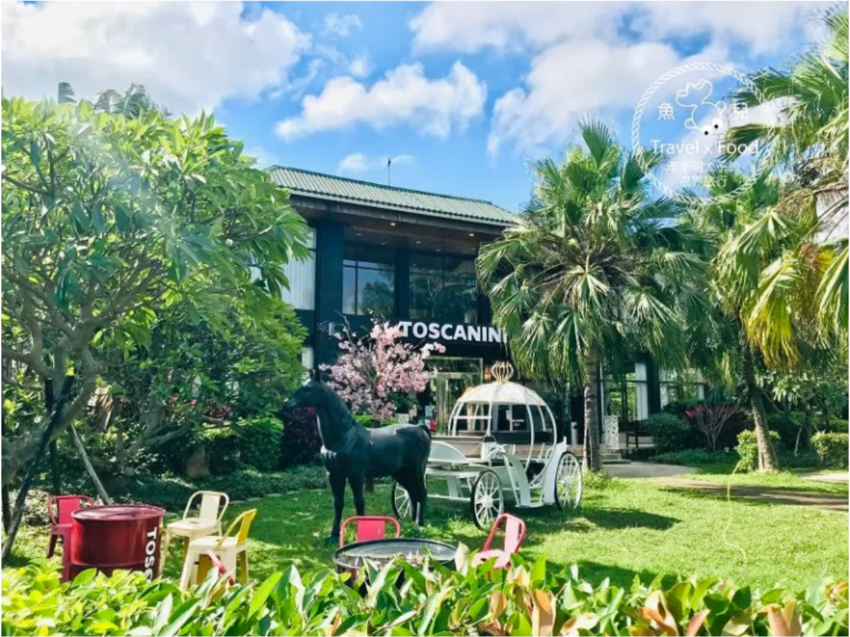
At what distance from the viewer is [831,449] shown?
14758 mm

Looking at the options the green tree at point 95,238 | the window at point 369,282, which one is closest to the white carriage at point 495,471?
the green tree at point 95,238

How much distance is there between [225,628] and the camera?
157 centimetres

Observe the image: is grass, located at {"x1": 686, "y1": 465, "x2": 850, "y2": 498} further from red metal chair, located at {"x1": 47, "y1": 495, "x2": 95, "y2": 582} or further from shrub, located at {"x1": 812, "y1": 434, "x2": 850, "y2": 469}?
red metal chair, located at {"x1": 47, "y1": 495, "x2": 95, "y2": 582}

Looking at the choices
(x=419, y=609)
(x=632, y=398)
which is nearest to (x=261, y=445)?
(x=419, y=609)

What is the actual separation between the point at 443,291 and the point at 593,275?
25.8ft

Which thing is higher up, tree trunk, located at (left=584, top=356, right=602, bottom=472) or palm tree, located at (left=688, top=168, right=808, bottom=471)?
palm tree, located at (left=688, top=168, right=808, bottom=471)

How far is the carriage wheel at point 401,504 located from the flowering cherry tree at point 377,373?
208 inches

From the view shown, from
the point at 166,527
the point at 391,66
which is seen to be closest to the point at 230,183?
the point at 391,66

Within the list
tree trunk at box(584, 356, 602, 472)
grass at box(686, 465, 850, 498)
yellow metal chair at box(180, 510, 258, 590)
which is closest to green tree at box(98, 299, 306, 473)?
yellow metal chair at box(180, 510, 258, 590)

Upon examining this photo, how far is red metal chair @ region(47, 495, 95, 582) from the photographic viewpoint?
8.30ft

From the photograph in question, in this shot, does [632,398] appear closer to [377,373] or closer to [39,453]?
[377,373]

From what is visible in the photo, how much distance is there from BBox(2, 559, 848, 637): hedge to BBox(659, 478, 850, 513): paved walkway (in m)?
8.83

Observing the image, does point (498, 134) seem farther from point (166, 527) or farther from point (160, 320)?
point (166, 527)

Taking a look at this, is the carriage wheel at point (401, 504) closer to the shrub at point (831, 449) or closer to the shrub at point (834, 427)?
the shrub at point (831, 449)
